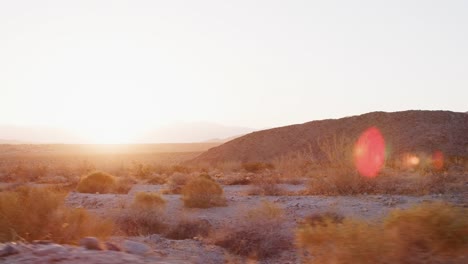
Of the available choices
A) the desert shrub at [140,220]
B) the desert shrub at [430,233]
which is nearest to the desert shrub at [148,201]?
the desert shrub at [140,220]

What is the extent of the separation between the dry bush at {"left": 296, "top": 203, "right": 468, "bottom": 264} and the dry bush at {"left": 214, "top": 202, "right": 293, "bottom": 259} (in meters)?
5.30

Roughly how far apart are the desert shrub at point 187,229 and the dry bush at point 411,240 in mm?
8061

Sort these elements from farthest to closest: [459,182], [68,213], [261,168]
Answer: [261,168]
[459,182]
[68,213]

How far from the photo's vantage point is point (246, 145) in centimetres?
7569

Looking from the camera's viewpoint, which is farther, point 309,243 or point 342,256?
point 309,243

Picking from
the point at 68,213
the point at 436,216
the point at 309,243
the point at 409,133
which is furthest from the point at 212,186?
the point at 409,133

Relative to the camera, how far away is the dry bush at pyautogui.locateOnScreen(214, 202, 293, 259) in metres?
14.2

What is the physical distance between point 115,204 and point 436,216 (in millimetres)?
16411

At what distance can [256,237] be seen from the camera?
1475 centimetres

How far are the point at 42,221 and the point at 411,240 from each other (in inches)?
340

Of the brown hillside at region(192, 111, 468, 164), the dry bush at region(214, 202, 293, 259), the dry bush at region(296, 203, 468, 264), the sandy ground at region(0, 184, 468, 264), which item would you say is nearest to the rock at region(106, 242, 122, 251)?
the sandy ground at region(0, 184, 468, 264)

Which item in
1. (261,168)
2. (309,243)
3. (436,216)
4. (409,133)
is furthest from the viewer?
(409,133)

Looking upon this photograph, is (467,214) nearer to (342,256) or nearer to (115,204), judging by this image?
(342,256)

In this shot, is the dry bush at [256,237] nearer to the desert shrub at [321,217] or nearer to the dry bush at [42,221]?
the desert shrub at [321,217]
